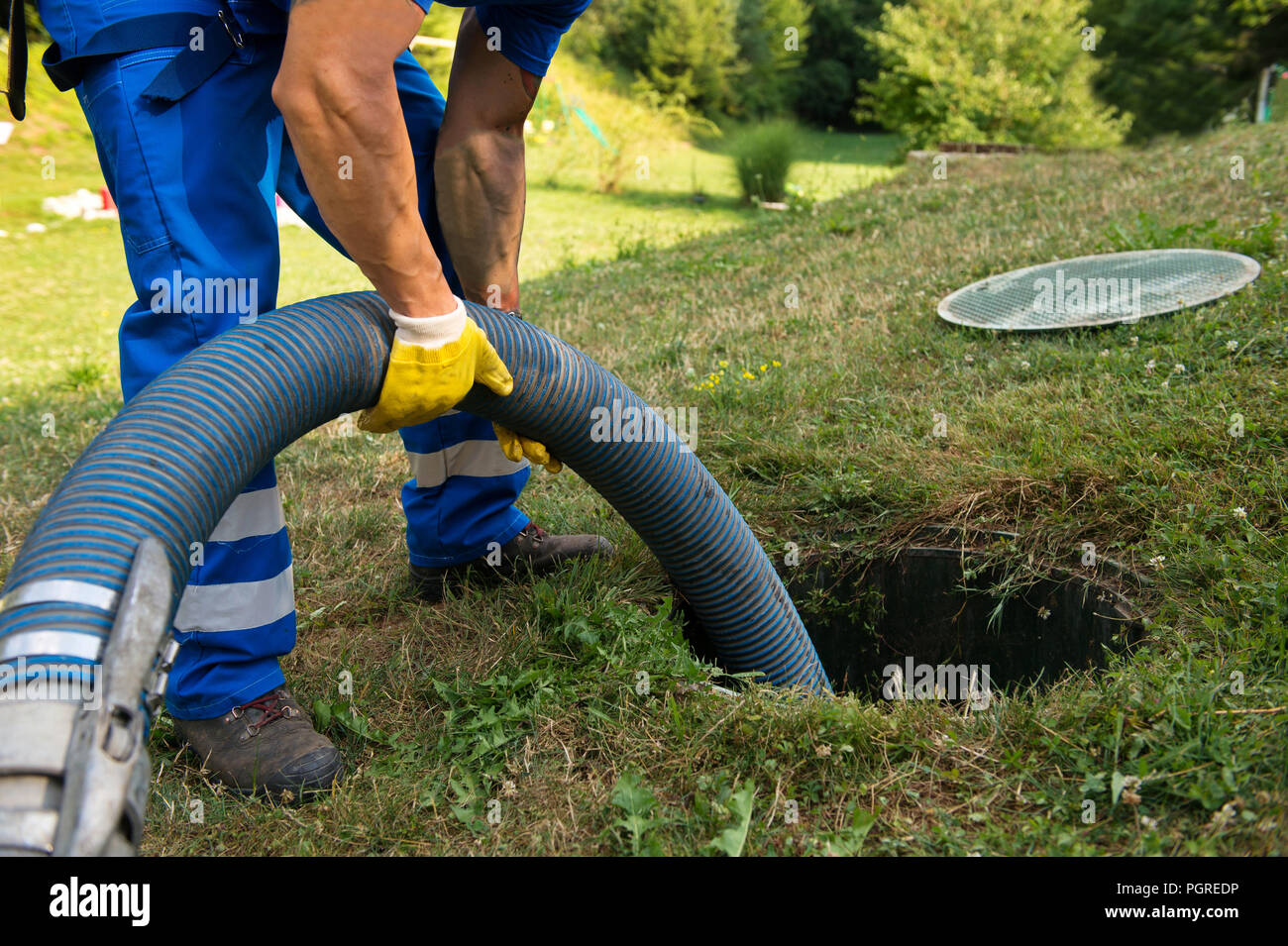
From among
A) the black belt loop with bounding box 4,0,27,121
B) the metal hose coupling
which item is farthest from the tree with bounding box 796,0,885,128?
the metal hose coupling

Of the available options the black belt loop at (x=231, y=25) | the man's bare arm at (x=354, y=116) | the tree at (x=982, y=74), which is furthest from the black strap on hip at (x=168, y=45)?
the tree at (x=982, y=74)

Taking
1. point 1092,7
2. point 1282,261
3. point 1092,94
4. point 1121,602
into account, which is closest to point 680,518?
point 1121,602

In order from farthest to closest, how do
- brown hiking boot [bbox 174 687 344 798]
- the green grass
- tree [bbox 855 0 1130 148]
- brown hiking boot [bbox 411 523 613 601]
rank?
1. tree [bbox 855 0 1130 148]
2. brown hiking boot [bbox 411 523 613 601]
3. brown hiking boot [bbox 174 687 344 798]
4. the green grass

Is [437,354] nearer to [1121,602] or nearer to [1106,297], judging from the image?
[1121,602]

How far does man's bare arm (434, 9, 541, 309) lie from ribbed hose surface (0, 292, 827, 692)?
0.41 meters

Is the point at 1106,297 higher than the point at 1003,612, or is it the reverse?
the point at 1106,297

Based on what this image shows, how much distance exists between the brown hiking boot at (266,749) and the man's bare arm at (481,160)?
113 centimetres

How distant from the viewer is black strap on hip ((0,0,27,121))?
6.39ft

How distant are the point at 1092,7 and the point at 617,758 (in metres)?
22.4

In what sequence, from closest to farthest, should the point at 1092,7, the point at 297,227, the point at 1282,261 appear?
the point at 1282,261 < the point at 297,227 < the point at 1092,7

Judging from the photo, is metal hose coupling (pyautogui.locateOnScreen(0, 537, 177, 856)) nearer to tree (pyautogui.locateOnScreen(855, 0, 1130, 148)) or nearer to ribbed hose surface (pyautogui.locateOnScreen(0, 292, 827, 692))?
ribbed hose surface (pyautogui.locateOnScreen(0, 292, 827, 692))

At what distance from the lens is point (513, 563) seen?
8.57 ft

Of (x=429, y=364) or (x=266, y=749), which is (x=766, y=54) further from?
(x=266, y=749)

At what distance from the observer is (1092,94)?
17.8 meters
